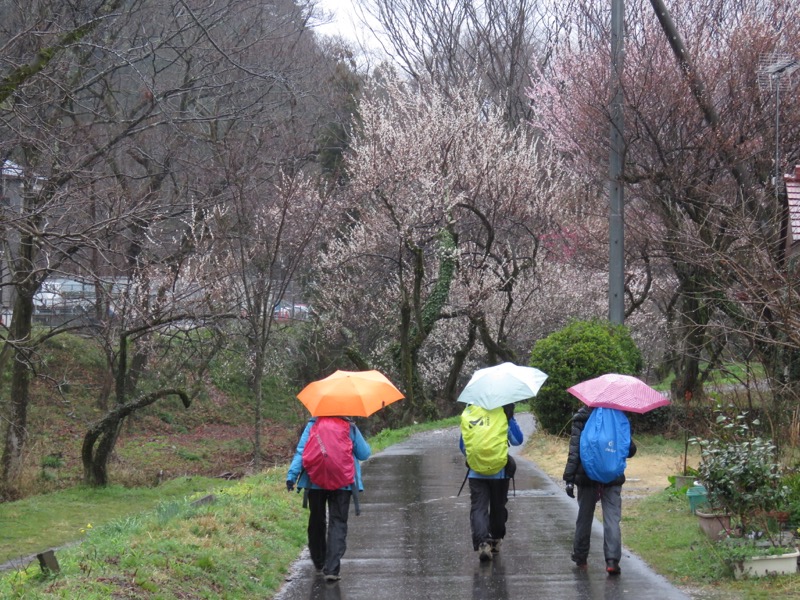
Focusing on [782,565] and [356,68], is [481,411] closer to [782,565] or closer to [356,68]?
[782,565]

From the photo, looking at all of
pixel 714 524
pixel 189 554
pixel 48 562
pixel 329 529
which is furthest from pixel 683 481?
pixel 48 562

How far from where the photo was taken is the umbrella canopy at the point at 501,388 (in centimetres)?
844

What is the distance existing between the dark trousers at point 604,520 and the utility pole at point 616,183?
947 centimetres

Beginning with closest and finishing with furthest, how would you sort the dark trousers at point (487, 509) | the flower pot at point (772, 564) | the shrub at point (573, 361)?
the flower pot at point (772, 564) < the dark trousers at point (487, 509) < the shrub at point (573, 361)

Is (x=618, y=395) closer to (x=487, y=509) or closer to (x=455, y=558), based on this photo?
(x=487, y=509)

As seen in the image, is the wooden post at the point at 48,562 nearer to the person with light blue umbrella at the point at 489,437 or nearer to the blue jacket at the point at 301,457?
the blue jacket at the point at 301,457

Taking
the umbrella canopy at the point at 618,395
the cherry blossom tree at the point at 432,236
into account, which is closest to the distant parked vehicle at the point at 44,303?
the cherry blossom tree at the point at 432,236

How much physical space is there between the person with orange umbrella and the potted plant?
2.86 meters

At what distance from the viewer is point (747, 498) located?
25.7 feet

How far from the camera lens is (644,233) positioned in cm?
1839

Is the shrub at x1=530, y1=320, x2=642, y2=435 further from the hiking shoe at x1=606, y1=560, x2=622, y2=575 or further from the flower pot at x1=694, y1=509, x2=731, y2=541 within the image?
the hiking shoe at x1=606, y1=560, x2=622, y2=575

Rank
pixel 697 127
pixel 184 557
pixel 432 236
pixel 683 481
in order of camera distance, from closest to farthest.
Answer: pixel 184 557 → pixel 683 481 → pixel 697 127 → pixel 432 236

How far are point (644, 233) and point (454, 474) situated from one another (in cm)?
680

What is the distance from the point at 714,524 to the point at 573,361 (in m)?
8.45
